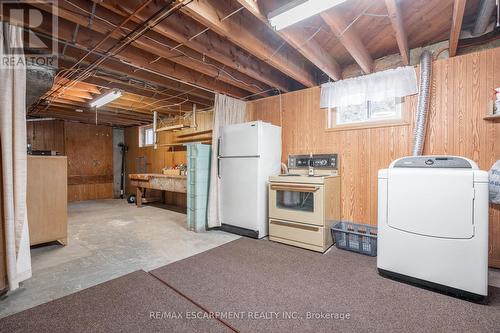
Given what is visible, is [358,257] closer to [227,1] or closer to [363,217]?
[363,217]

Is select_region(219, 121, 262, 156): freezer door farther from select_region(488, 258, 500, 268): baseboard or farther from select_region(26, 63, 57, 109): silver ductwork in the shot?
select_region(488, 258, 500, 268): baseboard

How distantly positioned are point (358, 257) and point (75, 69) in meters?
4.58

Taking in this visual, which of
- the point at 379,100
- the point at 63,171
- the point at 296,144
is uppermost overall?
the point at 379,100

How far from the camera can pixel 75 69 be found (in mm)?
3275

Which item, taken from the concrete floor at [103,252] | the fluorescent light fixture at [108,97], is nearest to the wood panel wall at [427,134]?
the concrete floor at [103,252]

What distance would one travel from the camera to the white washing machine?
1863mm

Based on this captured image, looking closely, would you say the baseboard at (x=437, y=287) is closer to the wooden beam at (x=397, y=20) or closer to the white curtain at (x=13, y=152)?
the wooden beam at (x=397, y=20)

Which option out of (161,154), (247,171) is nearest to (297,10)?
(247,171)

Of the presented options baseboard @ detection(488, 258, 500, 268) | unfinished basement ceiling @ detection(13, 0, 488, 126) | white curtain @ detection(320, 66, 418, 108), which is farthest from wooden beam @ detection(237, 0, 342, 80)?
baseboard @ detection(488, 258, 500, 268)

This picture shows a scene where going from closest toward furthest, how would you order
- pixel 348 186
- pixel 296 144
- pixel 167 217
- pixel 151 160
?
pixel 348 186 → pixel 296 144 → pixel 167 217 → pixel 151 160

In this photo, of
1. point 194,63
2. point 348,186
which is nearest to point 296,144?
point 348,186

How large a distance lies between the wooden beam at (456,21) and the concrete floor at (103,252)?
357cm

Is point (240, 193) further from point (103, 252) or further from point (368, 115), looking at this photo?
point (368, 115)

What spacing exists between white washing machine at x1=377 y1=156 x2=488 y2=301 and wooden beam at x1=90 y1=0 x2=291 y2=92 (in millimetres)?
2305
